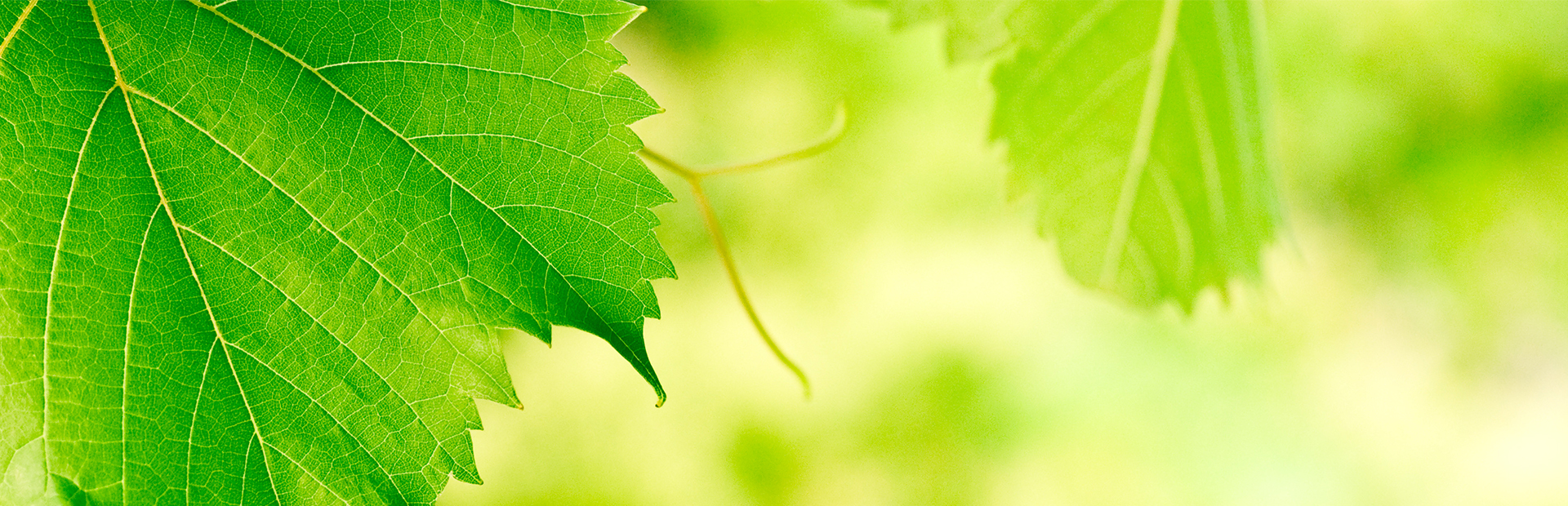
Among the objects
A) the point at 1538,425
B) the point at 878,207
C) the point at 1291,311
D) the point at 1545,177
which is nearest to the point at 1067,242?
the point at 878,207

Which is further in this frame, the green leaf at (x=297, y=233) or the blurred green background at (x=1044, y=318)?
the blurred green background at (x=1044, y=318)

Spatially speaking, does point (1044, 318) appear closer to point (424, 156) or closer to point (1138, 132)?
point (1138, 132)

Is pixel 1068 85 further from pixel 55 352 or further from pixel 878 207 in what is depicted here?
pixel 878 207

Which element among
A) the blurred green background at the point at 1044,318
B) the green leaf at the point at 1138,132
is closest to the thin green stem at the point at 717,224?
the green leaf at the point at 1138,132

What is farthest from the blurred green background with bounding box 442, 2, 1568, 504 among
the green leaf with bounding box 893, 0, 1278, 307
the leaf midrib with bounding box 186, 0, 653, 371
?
the leaf midrib with bounding box 186, 0, 653, 371

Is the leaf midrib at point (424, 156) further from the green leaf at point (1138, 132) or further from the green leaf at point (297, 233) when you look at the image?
the green leaf at point (1138, 132)
